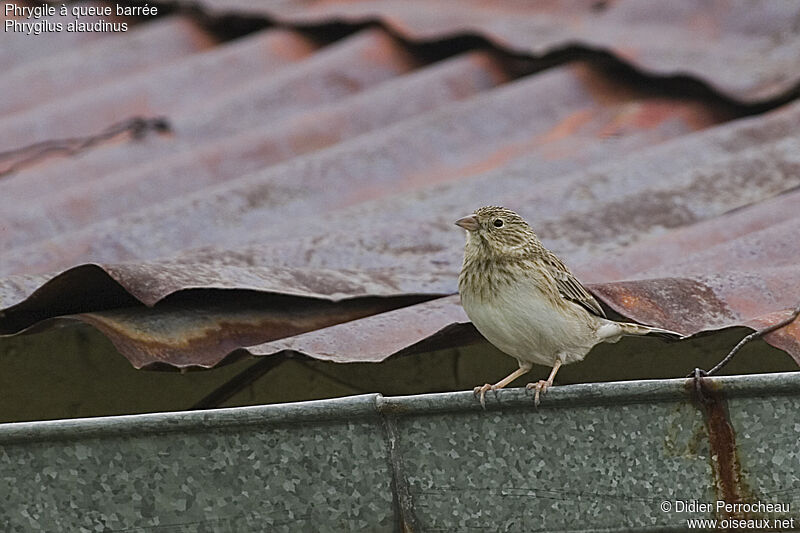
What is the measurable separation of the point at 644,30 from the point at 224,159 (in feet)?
6.37

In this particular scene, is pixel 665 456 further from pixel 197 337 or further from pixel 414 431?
pixel 197 337

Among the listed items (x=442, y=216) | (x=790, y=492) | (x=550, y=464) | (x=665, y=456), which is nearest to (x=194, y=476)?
(x=550, y=464)

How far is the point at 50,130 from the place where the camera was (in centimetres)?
543

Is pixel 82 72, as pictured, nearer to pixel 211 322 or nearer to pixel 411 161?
pixel 411 161

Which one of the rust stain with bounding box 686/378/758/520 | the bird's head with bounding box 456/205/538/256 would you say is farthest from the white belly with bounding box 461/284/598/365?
the rust stain with bounding box 686/378/758/520

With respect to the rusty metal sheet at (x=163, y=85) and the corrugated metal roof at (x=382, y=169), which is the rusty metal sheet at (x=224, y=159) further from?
the rusty metal sheet at (x=163, y=85)

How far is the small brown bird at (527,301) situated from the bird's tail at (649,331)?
1 centimetres

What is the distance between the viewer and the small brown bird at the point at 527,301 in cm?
303

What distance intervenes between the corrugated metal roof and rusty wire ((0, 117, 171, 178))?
0.03 m

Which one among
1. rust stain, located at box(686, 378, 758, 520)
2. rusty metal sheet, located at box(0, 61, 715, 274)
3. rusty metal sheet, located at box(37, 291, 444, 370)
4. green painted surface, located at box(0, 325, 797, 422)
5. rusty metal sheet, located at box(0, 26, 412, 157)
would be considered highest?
rusty metal sheet, located at box(0, 26, 412, 157)

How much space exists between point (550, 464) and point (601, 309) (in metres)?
0.70

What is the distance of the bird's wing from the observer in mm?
3023

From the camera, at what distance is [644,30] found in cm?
546

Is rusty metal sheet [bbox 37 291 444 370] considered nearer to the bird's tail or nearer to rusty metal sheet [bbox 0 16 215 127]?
the bird's tail
